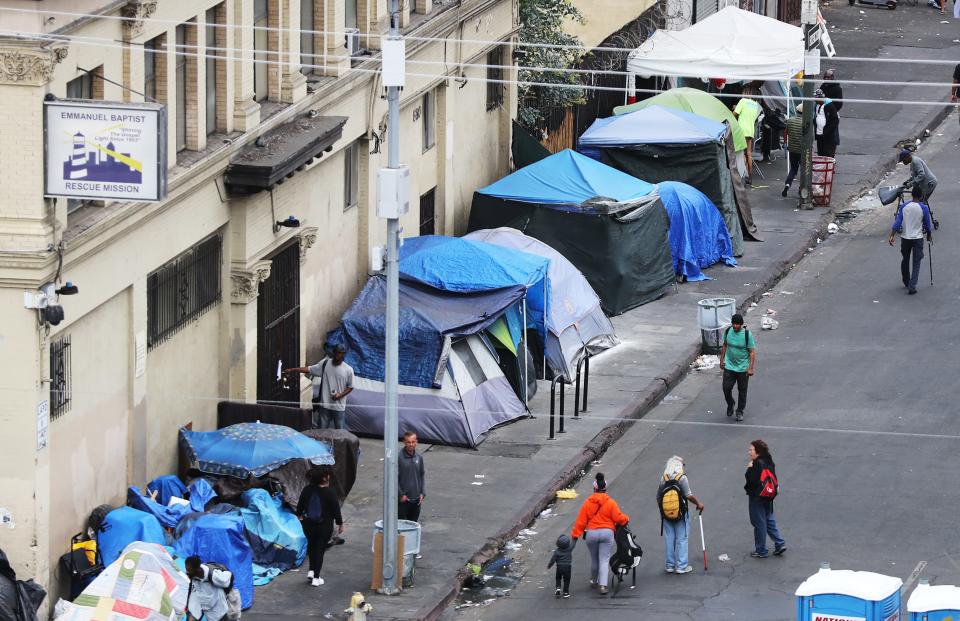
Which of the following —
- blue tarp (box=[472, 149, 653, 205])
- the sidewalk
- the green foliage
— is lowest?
the sidewalk

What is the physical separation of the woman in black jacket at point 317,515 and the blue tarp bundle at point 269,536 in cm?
32

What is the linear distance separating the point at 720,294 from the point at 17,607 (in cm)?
1630

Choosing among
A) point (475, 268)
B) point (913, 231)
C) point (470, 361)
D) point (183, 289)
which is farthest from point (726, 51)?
point (183, 289)

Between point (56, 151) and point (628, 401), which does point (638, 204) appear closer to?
point (628, 401)

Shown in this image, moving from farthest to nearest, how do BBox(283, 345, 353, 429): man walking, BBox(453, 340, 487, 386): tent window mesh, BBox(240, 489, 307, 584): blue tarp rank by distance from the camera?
1. BBox(453, 340, 487, 386): tent window mesh
2. BBox(283, 345, 353, 429): man walking
3. BBox(240, 489, 307, 584): blue tarp

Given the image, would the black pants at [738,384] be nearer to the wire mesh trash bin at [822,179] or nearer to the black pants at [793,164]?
the wire mesh trash bin at [822,179]

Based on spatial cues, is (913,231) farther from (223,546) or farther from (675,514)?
(223,546)

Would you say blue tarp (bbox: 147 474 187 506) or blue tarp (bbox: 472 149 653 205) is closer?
blue tarp (bbox: 147 474 187 506)

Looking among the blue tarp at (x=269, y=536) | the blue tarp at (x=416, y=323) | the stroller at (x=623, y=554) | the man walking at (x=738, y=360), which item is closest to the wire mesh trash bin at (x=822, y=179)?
the man walking at (x=738, y=360)

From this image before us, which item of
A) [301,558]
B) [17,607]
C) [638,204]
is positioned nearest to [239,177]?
[301,558]

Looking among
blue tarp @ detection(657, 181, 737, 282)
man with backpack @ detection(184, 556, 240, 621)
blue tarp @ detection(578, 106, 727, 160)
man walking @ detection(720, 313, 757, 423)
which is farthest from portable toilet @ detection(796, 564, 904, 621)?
blue tarp @ detection(578, 106, 727, 160)

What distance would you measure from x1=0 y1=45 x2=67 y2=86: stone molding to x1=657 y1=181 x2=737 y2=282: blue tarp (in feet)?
50.8

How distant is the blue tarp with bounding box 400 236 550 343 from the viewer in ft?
83.6

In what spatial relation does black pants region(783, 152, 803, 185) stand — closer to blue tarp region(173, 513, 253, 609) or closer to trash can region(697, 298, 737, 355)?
trash can region(697, 298, 737, 355)
